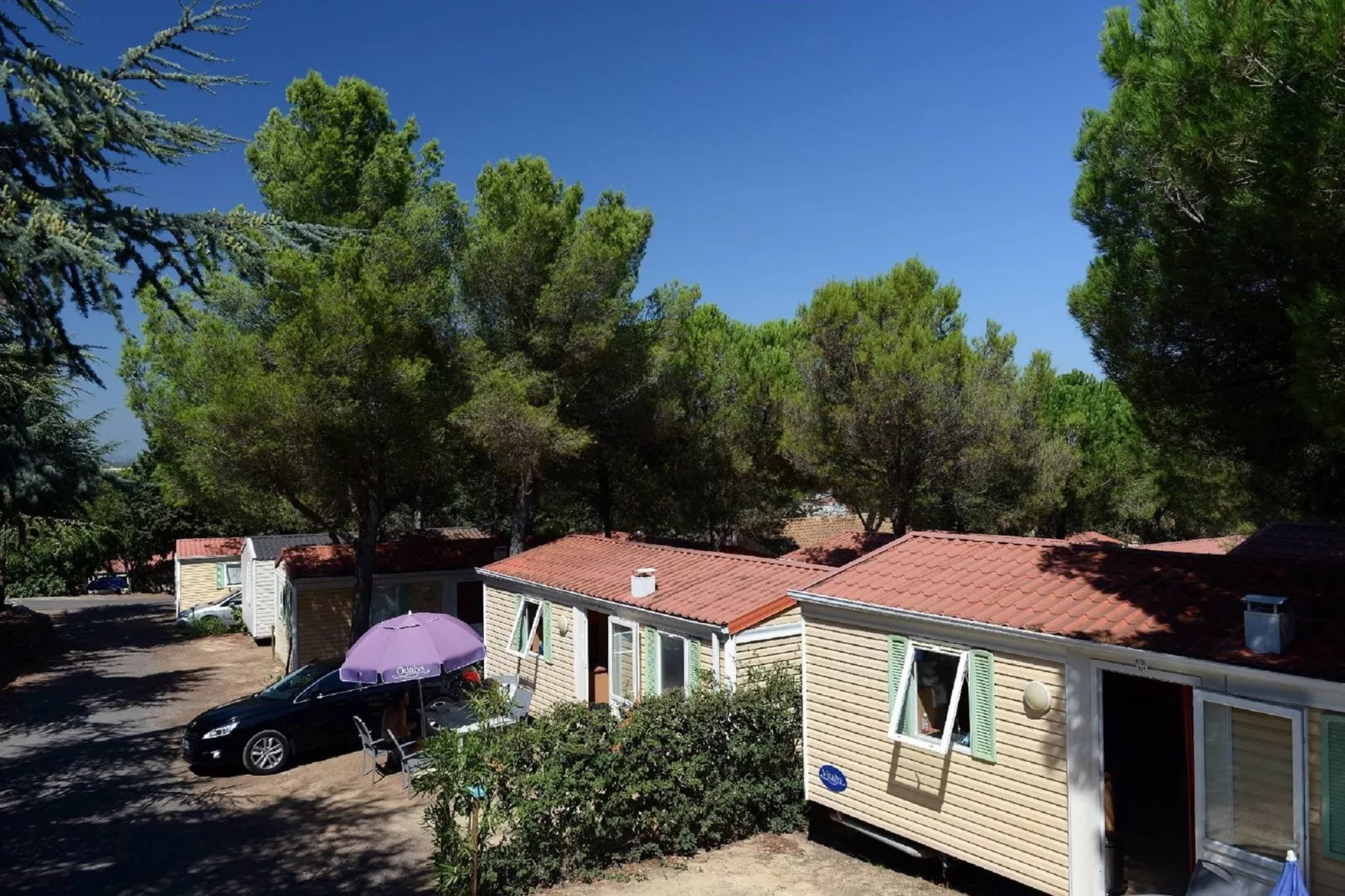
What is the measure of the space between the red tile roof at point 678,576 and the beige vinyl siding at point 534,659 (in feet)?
1.81

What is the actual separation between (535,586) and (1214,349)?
33.1ft

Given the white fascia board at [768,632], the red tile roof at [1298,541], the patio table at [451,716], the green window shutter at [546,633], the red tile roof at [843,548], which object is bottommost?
the patio table at [451,716]

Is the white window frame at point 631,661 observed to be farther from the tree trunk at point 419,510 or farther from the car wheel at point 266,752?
the tree trunk at point 419,510

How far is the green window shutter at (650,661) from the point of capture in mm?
11828

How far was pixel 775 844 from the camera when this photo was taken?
9.16m

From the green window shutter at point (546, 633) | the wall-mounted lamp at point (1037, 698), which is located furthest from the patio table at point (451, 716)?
the wall-mounted lamp at point (1037, 698)

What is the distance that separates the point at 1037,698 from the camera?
7.24 metres

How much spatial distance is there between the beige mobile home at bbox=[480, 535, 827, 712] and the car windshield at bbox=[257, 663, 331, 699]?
3.03 metres

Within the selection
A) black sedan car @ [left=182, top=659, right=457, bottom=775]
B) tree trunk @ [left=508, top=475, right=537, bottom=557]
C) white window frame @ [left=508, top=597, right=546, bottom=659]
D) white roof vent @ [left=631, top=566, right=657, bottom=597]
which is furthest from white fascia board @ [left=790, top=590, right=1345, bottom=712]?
tree trunk @ [left=508, top=475, right=537, bottom=557]

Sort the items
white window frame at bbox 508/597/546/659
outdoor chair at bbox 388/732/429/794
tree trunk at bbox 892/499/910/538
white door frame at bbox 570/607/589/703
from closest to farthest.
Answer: outdoor chair at bbox 388/732/429/794 → white door frame at bbox 570/607/589/703 → white window frame at bbox 508/597/546/659 → tree trunk at bbox 892/499/910/538

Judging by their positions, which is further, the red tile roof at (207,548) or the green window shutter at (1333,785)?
the red tile roof at (207,548)

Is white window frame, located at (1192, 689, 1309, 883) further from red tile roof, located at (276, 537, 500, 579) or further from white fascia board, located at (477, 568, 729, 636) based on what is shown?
red tile roof, located at (276, 537, 500, 579)

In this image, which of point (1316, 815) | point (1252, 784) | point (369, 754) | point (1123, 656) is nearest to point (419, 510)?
point (369, 754)

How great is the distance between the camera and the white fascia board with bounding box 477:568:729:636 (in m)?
10.9
